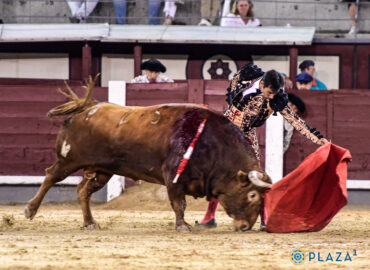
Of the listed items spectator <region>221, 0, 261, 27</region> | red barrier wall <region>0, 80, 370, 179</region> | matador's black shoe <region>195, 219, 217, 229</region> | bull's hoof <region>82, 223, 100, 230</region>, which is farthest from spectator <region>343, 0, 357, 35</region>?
bull's hoof <region>82, 223, 100, 230</region>

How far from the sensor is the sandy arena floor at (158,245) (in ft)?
13.9

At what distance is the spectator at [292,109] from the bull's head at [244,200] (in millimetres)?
3219

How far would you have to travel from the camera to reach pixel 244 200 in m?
5.94

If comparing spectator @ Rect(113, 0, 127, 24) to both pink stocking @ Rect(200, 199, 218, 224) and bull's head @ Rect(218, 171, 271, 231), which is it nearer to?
pink stocking @ Rect(200, 199, 218, 224)

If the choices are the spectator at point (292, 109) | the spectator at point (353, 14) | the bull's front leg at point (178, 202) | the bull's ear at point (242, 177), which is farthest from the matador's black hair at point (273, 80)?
the spectator at point (353, 14)

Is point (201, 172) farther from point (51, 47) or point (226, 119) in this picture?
point (51, 47)

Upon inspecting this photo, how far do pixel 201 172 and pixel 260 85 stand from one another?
2.47 ft

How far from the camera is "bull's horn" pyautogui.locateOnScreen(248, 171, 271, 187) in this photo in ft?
19.0

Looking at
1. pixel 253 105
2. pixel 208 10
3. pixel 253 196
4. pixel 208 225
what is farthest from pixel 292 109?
pixel 253 196

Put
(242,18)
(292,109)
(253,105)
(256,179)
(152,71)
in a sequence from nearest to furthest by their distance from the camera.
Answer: (256,179) → (253,105) → (292,109) → (152,71) → (242,18)

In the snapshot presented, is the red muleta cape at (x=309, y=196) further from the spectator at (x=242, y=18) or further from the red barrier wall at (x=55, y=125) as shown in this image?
the spectator at (x=242, y=18)

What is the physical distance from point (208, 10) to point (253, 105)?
5.22 meters

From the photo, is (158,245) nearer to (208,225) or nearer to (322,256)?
(322,256)

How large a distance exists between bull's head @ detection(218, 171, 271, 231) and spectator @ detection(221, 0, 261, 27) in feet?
17.5
